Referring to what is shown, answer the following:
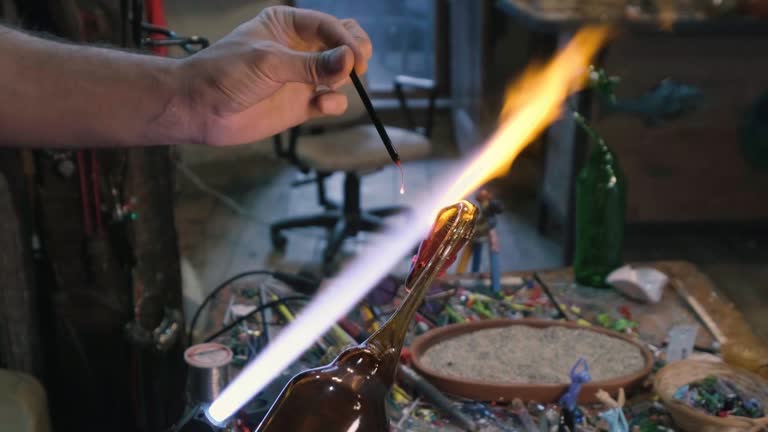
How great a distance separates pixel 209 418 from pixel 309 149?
245 centimetres

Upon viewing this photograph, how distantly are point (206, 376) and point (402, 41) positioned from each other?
13.6ft

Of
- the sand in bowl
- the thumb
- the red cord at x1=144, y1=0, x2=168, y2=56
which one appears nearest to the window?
the red cord at x1=144, y1=0, x2=168, y2=56

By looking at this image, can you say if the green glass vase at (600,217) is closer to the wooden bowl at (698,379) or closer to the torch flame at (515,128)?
the torch flame at (515,128)

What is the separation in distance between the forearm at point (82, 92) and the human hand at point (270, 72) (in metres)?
0.03

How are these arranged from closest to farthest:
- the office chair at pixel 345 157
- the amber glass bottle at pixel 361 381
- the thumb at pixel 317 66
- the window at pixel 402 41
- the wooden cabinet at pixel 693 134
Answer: the amber glass bottle at pixel 361 381, the thumb at pixel 317 66, the wooden cabinet at pixel 693 134, the office chair at pixel 345 157, the window at pixel 402 41

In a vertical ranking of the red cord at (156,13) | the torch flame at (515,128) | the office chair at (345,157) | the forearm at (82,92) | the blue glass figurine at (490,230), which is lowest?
the office chair at (345,157)

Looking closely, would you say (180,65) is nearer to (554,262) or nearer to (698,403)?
(698,403)

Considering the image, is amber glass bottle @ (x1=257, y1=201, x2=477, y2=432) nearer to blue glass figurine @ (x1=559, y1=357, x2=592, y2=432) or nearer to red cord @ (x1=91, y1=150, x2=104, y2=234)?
blue glass figurine @ (x1=559, y1=357, x2=592, y2=432)

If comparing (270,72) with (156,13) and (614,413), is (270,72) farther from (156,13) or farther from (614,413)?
(156,13)

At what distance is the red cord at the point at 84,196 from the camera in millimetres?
1528

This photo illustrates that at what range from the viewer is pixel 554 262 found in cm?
335

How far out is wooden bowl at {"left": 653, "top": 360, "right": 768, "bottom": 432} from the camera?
39.0 inches

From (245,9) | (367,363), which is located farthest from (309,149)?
(367,363)

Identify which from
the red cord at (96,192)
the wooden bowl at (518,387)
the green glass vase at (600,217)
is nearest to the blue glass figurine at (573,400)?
the wooden bowl at (518,387)
